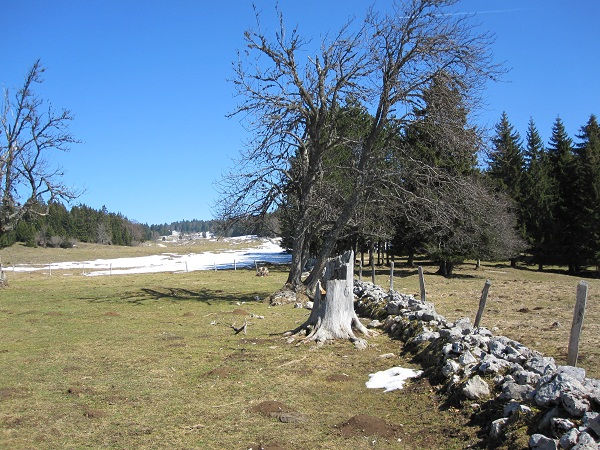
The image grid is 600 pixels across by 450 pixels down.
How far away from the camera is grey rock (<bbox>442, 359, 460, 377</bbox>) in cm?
737

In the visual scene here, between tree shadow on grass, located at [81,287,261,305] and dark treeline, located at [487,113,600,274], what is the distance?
26.8 meters

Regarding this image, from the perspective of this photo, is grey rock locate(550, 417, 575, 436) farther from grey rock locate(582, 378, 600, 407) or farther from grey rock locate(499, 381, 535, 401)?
grey rock locate(499, 381, 535, 401)

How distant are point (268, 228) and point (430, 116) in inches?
Result: 323

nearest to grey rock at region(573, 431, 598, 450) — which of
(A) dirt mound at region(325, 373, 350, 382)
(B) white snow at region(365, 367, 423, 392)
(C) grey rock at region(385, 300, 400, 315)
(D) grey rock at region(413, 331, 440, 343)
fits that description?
(B) white snow at region(365, 367, 423, 392)

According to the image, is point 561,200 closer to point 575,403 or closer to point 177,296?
point 177,296

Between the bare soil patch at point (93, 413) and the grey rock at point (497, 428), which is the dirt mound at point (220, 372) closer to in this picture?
the bare soil patch at point (93, 413)

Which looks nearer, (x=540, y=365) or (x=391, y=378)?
(x=540, y=365)

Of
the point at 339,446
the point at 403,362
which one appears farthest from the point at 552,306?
the point at 339,446

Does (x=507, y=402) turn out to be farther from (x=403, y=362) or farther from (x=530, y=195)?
(x=530, y=195)

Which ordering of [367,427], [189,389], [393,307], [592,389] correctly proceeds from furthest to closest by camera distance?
1. [393,307]
2. [189,389]
3. [367,427]
4. [592,389]

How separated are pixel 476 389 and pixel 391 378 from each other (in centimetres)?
218

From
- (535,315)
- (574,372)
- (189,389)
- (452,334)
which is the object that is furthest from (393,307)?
(574,372)

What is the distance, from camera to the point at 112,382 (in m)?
8.80

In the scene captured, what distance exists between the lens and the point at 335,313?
1175 centimetres
